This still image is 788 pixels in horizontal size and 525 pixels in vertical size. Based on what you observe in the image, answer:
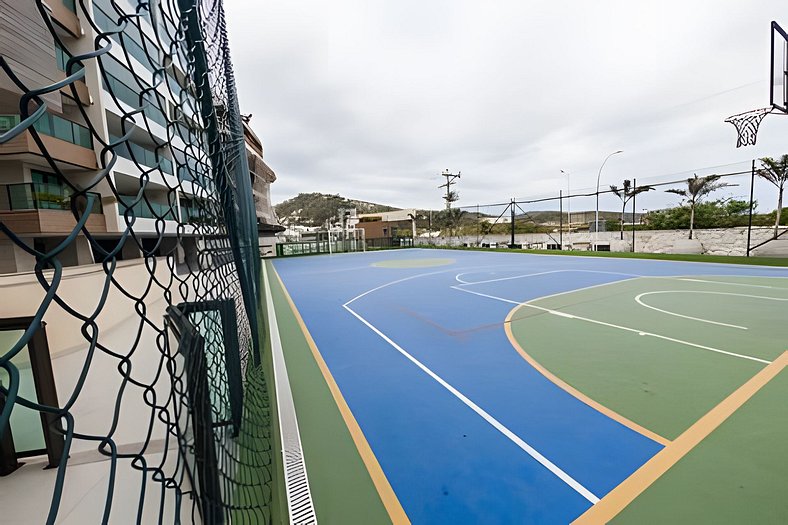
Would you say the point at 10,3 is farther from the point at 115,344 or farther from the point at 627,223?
the point at 627,223

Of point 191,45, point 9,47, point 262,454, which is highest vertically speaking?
point 191,45

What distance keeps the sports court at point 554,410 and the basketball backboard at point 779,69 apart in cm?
523

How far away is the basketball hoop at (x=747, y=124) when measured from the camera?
11.0m

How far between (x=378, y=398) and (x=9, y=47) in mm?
4042

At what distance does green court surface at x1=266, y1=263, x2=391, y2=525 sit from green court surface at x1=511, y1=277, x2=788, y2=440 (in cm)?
265

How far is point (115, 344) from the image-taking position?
752cm

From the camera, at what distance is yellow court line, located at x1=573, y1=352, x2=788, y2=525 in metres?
2.42

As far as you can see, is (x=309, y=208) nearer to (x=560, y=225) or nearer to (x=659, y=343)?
(x=560, y=225)

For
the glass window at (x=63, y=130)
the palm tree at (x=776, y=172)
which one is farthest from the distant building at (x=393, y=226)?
the glass window at (x=63, y=130)

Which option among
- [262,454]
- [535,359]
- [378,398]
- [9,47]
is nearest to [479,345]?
[535,359]

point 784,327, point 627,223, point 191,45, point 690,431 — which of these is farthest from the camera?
point 627,223

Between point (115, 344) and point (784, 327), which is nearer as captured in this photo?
point (784, 327)

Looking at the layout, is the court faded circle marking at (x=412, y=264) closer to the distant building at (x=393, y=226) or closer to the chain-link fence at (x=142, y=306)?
the chain-link fence at (x=142, y=306)

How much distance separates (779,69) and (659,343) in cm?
926
